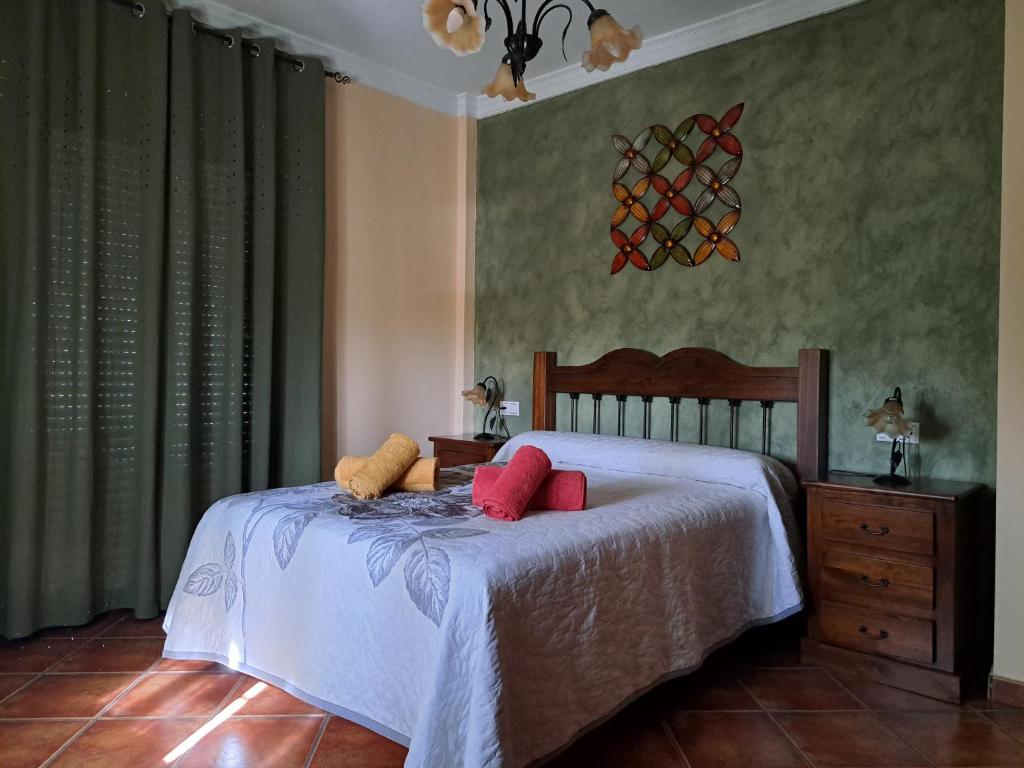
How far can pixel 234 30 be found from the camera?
3.04 m

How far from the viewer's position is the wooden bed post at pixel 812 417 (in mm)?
2723

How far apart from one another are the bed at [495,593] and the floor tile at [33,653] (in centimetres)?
51

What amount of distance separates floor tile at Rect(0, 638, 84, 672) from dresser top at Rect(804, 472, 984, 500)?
2784mm

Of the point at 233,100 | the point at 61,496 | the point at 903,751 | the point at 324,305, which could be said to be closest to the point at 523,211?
the point at 324,305

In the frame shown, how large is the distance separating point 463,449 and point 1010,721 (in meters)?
2.49

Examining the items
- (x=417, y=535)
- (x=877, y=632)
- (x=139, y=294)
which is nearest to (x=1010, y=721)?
(x=877, y=632)

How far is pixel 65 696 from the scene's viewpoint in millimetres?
2174

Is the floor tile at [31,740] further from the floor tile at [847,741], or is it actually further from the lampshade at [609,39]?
the lampshade at [609,39]

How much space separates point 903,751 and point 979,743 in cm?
25

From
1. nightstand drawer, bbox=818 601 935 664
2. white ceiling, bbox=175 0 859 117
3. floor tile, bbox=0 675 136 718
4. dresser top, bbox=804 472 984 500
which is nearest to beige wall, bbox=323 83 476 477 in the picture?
white ceiling, bbox=175 0 859 117

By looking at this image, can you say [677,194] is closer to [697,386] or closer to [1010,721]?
[697,386]

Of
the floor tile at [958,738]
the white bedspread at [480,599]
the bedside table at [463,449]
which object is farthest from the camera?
the bedside table at [463,449]

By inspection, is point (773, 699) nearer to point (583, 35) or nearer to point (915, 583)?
point (915, 583)

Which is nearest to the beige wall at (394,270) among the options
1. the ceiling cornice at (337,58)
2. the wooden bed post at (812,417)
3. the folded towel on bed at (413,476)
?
the ceiling cornice at (337,58)
